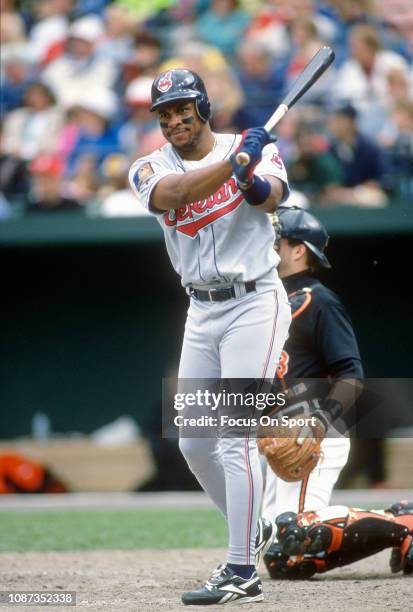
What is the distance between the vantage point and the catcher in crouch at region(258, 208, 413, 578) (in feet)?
14.2

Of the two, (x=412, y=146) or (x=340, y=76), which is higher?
(x=340, y=76)

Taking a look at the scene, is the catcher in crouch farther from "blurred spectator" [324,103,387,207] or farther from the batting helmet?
"blurred spectator" [324,103,387,207]

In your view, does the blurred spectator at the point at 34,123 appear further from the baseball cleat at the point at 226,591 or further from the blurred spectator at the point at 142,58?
the baseball cleat at the point at 226,591

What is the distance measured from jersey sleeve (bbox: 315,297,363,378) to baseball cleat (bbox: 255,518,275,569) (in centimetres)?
63

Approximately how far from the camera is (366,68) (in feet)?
30.6

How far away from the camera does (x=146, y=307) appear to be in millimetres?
9812

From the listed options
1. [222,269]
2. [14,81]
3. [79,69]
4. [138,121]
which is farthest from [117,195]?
[222,269]

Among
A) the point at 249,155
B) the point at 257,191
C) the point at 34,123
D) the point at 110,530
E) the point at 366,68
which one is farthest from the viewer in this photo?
the point at 34,123

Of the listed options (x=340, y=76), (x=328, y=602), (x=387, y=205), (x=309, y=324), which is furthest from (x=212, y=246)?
(x=340, y=76)

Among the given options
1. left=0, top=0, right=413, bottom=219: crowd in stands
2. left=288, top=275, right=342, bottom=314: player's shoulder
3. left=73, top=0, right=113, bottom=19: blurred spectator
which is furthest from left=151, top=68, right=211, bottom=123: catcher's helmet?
left=73, top=0, right=113, bottom=19: blurred spectator

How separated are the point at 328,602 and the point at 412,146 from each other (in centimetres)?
560

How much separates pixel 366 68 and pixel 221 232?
19.0 feet

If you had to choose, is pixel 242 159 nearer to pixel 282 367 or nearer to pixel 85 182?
pixel 282 367

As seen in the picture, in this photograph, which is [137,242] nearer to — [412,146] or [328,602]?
[412,146]
